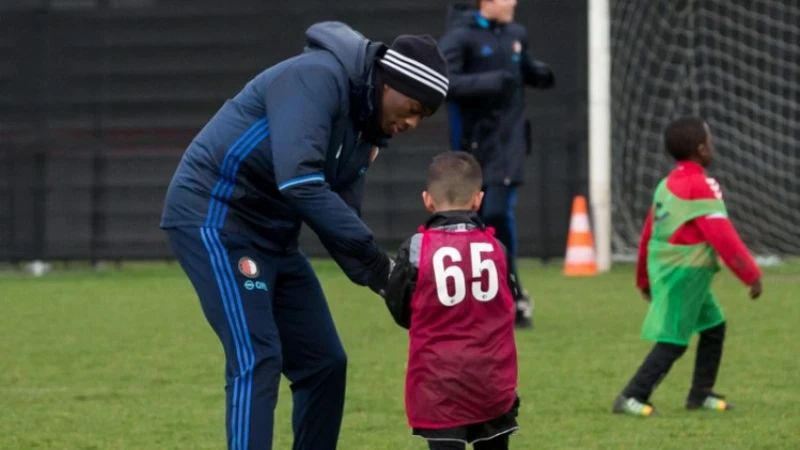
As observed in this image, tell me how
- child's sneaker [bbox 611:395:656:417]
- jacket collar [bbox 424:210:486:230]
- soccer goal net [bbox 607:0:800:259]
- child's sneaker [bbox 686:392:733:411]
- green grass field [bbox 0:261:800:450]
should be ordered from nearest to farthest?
jacket collar [bbox 424:210:486:230] < green grass field [bbox 0:261:800:450] < child's sneaker [bbox 611:395:656:417] < child's sneaker [bbox 686:392:733:411] < soccer goal net [bbox 607:0:800:259]

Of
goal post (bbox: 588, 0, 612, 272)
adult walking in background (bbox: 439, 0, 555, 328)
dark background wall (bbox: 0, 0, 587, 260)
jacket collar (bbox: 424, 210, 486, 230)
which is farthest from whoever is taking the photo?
dark background wall (bbox: 0, 0, 587, 260)

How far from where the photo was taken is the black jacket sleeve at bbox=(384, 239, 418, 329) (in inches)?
186

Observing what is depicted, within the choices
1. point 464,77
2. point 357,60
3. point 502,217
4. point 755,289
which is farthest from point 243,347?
point 502,217

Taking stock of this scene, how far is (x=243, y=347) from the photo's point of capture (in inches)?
191

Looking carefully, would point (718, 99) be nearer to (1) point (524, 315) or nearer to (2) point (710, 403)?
(1) point (524, 315)

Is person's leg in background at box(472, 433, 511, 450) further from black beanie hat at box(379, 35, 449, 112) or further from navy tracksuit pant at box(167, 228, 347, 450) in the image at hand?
black beanie hat at box(379, 35, 449, 112)

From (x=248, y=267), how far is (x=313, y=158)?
52 centimetres

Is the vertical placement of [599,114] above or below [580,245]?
above

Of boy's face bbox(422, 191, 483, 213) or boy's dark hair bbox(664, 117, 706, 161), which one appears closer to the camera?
boy's face bbox(422, 191, 483, 213)

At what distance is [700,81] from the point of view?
46.5 feet

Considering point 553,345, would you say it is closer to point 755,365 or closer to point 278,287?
point 755,365

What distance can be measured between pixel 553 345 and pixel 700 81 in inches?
228

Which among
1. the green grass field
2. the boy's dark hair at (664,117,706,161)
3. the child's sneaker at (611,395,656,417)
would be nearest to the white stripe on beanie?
the green grass field

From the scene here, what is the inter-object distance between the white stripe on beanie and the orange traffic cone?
845 cm
